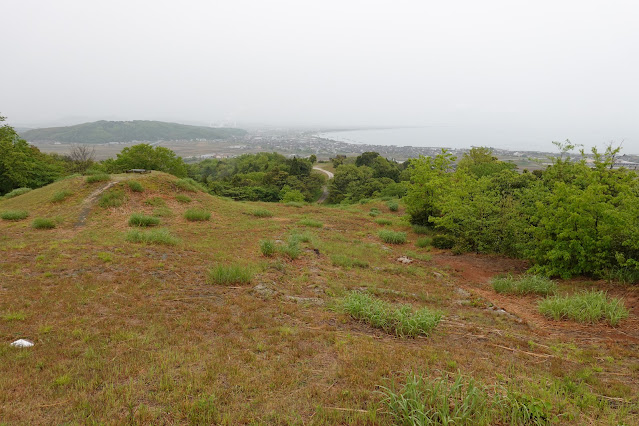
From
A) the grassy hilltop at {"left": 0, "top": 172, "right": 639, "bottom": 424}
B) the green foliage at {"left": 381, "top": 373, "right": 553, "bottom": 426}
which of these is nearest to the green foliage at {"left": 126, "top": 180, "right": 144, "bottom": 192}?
the grassy hilltop at {"left": 0, "top": 172, "right": 639, "bottom": 424}

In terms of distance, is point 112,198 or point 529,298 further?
point 112,198

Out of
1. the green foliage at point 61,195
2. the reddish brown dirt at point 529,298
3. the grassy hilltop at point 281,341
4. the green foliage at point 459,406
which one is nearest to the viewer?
the green foliage at point 459,406

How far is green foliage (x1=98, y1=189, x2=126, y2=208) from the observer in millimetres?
14877

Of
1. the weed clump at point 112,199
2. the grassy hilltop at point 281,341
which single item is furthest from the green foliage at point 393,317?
the weed clump at point 112,199

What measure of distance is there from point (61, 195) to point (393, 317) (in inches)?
667

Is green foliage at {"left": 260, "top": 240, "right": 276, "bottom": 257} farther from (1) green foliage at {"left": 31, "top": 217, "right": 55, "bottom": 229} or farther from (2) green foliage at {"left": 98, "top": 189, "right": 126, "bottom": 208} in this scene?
(2) green foliage at {"left": 98, "top": 189, "right": 126, "bottom": 208}

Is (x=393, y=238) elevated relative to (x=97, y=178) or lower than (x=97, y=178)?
lower

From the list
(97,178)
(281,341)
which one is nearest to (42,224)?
(97,178)

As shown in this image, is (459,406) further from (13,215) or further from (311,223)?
(13,215)

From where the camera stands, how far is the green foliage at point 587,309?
6430mm

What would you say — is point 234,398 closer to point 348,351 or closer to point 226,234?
point 348,351

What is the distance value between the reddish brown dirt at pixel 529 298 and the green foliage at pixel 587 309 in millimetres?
140

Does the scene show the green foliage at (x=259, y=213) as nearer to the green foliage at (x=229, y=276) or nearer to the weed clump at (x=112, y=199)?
the weed clump at (x=112, y=199)

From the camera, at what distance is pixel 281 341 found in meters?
4.99
